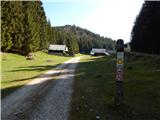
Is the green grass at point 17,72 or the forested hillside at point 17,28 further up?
the forested hillside at point 17,28

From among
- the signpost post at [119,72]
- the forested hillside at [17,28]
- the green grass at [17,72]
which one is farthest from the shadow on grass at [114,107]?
the forested hillside at [17,28]

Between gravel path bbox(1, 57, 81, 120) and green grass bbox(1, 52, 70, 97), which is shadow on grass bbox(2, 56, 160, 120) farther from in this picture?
green grass bbox(1, 52, 70, 97)

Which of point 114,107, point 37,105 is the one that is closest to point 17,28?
point 37,105

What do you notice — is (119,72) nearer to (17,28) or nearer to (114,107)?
(114,107)

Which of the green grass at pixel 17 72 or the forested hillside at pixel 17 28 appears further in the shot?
the forested hillside at pixel 17 28

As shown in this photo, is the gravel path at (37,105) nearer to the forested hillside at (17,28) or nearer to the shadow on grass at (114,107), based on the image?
the shadow on grass at (114,107)

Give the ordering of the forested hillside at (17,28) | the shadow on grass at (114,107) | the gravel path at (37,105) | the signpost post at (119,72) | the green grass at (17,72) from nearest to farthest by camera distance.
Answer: the shadow on grass at (114,107) < the gravel path at (37,105) < the signpost post at (119,72) < the green grass at (17,72) < the forested hillside at (17,28)

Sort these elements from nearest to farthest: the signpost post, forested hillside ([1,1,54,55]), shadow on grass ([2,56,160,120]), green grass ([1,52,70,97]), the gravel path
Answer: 1. shadow on grass ([2,56,160,120])
2. the gravel path
3. the signpost post
4. green grass ([1,52,70,97])
5. forested hillside ([1,1,54,55])

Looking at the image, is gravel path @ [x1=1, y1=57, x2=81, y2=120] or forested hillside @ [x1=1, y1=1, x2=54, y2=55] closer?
gravel path @ [x1=1, y1=57, x2=81, y2=120]

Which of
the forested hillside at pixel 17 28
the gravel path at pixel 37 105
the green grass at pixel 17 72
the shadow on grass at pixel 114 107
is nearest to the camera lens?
the shadow on grass at pixel 114 107

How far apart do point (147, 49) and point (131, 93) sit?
155 ft

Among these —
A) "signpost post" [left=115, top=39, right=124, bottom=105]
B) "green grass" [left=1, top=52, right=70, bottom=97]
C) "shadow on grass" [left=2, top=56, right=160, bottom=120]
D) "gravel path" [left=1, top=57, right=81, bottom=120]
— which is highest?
"signpost post" [left=115, top=39, right=124, bottom=105]

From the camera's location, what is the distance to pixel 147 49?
210ft

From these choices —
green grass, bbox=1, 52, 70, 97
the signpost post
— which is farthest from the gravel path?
the signpost post
